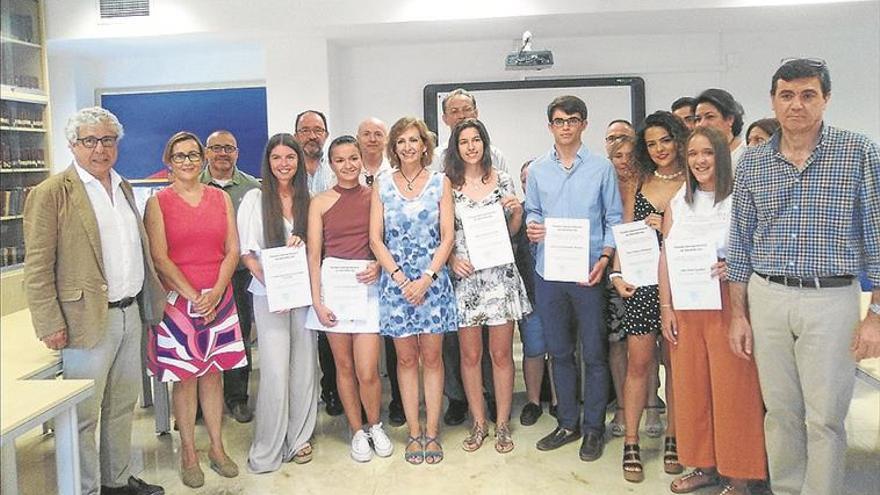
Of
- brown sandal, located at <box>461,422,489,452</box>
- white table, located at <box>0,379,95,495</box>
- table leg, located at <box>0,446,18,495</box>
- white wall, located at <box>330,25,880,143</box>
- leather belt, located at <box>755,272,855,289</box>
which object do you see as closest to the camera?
white table, located at <box>0,379,95,495</box>

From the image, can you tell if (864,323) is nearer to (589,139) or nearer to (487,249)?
(487,249)

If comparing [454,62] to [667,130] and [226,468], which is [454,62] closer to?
[667,130]

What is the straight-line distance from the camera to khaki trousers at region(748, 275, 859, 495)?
7.23 ft

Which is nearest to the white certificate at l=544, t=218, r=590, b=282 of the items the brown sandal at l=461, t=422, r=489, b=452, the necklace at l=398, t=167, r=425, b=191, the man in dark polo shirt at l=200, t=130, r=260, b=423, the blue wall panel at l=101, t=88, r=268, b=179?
the necklace at l=398, t=167, r=425, b=191

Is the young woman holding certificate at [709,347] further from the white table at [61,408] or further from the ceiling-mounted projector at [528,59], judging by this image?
the ceiling-mounted projector at [528,59]

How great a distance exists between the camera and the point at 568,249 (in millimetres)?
2990

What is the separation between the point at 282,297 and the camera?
9.83ft

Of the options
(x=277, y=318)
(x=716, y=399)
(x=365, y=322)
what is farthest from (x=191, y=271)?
(x=716, y=399)

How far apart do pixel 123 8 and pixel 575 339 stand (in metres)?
4.09

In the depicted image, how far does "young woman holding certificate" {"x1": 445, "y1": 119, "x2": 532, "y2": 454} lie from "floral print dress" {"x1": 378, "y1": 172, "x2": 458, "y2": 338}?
0.11 m

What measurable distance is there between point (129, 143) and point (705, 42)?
524 centimetres

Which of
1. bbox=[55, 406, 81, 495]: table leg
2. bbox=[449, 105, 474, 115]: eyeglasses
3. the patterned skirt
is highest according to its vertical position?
bbox=[449, 105, 474, 115]: eyeglasses

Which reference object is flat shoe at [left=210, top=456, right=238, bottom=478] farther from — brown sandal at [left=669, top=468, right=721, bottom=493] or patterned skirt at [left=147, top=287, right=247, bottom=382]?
brown sandal at [left=669, top=468, right=721, bottom=493]

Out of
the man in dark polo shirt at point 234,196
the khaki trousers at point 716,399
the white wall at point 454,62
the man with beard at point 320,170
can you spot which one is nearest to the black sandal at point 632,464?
the khaki trousers at point 716,399
